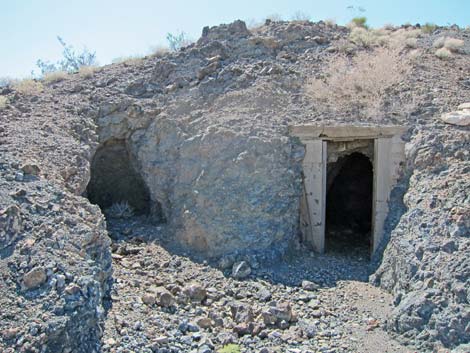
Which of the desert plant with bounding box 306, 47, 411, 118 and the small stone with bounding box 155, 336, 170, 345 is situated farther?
the desert plant with bounding box 306, 47, 411, 118

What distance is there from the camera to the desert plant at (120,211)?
33.3 ft

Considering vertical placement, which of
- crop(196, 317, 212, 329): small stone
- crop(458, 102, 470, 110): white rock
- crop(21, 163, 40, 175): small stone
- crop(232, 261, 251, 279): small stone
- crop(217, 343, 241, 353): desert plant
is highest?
crop(458, 102, 470, 110): white rock

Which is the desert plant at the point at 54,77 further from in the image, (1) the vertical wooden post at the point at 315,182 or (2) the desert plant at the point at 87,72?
(1) the vertical wooden post at the point at 315,182

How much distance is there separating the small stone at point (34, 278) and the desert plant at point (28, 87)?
606 centimetres

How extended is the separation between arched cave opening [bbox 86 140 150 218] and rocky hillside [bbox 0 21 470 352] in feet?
0.61

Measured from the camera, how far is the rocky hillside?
5.72 metres

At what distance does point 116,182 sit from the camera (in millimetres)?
10789

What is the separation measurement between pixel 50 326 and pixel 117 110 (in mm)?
6072

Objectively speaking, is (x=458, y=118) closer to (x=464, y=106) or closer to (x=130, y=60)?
(x=464, y=106)

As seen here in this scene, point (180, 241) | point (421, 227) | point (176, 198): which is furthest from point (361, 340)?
point (176, 198)

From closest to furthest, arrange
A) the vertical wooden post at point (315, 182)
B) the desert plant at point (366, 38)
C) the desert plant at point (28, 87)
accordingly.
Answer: the vertical wooden post at point (315, 182) → the desert plant at point (28, 87) → the desert plant at point (366, 38)

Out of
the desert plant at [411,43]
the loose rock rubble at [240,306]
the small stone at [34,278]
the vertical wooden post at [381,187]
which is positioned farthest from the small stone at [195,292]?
the desert plant at [411,43]

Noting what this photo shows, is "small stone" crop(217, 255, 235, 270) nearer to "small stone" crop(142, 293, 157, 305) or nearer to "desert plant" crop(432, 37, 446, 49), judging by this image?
"small stone" crop(142, 293, 157, 305)

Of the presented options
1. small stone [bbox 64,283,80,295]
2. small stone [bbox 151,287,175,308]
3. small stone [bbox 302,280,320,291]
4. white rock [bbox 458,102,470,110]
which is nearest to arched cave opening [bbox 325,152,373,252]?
white rock [bbox 458,102,470,110]
